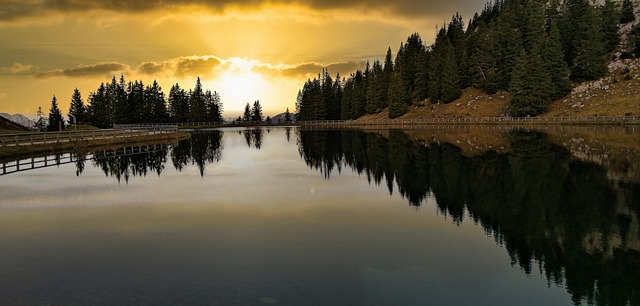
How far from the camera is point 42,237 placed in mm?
16875

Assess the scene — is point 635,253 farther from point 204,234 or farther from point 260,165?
point 260,165

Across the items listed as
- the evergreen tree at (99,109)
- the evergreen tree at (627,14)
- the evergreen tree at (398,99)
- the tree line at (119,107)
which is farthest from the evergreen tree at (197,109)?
the evergreen tree at (627,14)

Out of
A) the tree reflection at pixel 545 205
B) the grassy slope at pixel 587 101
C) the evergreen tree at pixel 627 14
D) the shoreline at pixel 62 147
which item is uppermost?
the evergreen tree at pixel 627 14

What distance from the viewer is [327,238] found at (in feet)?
54.2

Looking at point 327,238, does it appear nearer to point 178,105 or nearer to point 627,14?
point 627,14

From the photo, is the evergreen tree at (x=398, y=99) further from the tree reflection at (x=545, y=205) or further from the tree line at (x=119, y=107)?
the tree reflection at (x=545, y=205)

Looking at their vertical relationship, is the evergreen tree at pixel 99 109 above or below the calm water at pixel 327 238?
above

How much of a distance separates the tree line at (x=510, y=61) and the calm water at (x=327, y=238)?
97238 mm

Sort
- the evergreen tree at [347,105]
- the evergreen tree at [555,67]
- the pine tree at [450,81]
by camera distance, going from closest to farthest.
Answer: the evergreen tree at [555,67]
the pine tree at [450,81]
the evergreen tree at [347,105]

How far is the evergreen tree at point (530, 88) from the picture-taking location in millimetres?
113875

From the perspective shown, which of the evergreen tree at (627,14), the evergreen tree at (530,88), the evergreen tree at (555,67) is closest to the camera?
the evergreen tree at (530,88)

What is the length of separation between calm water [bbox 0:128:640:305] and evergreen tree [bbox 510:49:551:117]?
286 feet

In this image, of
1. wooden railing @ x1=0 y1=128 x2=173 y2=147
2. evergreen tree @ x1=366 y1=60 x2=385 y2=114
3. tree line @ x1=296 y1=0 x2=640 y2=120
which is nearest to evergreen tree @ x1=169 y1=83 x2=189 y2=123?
tree line @ x1=296 y1=0 x2=640 y2=120

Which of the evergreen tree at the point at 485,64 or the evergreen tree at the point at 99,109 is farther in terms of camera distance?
the evergreen tree at the point at 99,109
